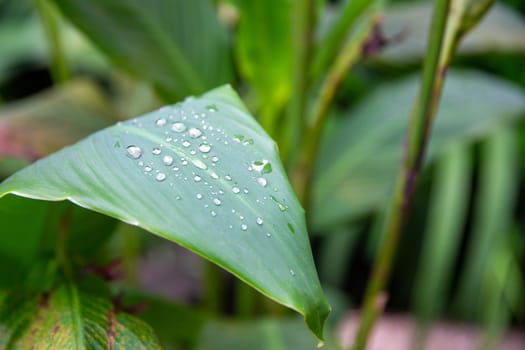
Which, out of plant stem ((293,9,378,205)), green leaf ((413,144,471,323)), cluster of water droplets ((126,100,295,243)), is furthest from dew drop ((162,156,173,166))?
green leaf ((413,144,471,323))

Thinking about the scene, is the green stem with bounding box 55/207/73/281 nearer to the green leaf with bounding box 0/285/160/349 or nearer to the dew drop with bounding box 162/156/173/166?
the green leaf with bounding box 0/285/160/349

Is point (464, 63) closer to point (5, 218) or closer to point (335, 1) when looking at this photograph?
point (335, 1)

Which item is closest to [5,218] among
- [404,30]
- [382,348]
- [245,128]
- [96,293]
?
[96,293]

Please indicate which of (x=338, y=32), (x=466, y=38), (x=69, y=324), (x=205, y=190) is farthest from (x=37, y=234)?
(x=466, y=38)

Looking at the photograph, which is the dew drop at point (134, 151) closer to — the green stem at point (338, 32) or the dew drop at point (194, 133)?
the dew drop at point (194, 133)

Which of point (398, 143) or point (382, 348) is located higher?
point (398, 143)

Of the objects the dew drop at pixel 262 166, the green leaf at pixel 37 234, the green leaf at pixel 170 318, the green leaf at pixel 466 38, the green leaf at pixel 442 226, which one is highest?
the dew drop at pixel 262 166

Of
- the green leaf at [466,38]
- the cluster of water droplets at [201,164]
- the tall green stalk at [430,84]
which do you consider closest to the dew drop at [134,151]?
the cluster of water droplets at [201,164]

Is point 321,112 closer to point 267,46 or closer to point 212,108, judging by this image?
point 267,46
